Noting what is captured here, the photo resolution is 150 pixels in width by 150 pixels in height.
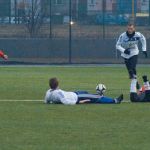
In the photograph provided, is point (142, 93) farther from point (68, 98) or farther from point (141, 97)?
point (68, 98)

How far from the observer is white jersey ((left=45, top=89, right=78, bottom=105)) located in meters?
18.4

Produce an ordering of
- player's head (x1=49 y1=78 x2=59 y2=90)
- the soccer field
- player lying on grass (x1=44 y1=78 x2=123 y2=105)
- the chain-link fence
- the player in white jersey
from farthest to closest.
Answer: the chain-link fence → the player in white jersey → player lying on grass (x1=44 y1=78 x2=123 y2=105) → player's head (x1=49 y1=78 x2=59 y2=90) → the soccer field

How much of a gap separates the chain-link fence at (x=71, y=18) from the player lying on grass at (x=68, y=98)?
3141 cm

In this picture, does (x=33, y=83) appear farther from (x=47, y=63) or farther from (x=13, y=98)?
(x=47, y=63)

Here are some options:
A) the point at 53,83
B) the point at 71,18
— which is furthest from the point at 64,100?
the point at 71,18

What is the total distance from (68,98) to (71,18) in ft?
113

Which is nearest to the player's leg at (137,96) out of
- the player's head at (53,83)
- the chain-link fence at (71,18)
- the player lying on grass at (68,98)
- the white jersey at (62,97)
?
the player lying on grass at (68,98)

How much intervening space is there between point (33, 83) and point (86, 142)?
15305 millimetres

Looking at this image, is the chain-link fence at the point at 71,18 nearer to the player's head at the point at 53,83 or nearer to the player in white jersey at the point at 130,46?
the player in white jersey at the point at 130,46

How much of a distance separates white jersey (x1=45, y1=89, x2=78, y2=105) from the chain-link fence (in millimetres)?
31817

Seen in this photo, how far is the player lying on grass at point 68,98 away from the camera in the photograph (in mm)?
18375

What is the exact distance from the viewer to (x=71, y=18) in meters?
52.8

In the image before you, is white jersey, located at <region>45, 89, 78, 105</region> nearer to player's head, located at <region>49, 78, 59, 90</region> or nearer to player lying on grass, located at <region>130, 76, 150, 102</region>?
player's head, located at <region>49, 78, 59, 90</region>

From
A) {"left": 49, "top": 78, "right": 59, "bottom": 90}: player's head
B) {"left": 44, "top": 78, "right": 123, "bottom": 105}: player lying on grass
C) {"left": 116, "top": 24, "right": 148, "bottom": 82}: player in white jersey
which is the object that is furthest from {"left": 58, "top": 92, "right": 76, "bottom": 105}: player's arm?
{"left": 116, "top": 24, "right": 148, "bottom": 82}: player in white jersey
